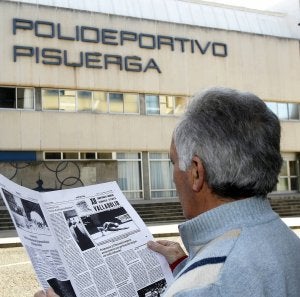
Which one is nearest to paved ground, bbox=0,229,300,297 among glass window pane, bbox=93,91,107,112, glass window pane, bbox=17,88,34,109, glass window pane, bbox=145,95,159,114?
glass window pane, bbox=17,88,34,109

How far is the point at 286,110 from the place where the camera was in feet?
84.8

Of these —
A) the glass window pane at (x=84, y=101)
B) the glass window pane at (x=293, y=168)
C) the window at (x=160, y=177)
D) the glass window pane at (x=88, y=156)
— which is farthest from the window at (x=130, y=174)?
the glass window pane at (x=293, y=168)

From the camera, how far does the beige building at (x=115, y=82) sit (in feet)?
66.1

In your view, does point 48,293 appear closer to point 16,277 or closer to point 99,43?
point 16,277

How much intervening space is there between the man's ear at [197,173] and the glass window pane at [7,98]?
769 inches

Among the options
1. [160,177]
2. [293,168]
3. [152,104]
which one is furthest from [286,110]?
[160,177]

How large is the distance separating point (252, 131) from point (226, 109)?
9 centimetres

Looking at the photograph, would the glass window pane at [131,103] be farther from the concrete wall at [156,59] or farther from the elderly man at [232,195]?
the elderly man at [232,195]

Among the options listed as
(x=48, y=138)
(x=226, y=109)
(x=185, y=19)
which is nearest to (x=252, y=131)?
(x=226, y=109)

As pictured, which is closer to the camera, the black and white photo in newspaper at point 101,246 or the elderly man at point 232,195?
the elderly man at point 232,195

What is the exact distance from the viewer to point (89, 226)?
1843mm

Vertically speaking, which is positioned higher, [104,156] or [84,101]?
[84,101]

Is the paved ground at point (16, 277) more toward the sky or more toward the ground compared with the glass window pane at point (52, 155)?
more toward the ground

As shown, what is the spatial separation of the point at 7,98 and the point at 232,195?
19.7 meters
